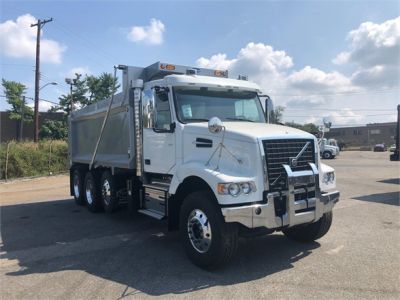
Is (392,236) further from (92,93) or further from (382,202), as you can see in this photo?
(92,93)

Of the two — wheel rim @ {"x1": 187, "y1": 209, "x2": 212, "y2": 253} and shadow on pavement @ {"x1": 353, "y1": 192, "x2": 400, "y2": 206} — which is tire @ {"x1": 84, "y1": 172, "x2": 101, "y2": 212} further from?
shadow on pavement @ {"x1": 353, "y1": 192, "x2": 400, "y2": 206}

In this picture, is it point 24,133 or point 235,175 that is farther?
point 24,133

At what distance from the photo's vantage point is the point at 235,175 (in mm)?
5551

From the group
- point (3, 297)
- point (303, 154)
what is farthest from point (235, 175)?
point (3, 297)

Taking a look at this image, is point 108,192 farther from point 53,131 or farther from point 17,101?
point 17,101

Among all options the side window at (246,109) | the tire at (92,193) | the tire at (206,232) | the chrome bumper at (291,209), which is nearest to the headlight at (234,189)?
the chrome bumper at (291,209)

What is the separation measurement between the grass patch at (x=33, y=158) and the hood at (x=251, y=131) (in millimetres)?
18989

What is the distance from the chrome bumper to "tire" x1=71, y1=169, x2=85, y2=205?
24.6ft

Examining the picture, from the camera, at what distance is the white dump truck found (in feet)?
18.0

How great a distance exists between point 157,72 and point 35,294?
4.74 metres

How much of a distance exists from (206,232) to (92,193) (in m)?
5.70

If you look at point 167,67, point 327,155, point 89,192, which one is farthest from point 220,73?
point 327,155

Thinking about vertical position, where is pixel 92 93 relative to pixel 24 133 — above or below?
above

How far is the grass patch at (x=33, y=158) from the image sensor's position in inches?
883
